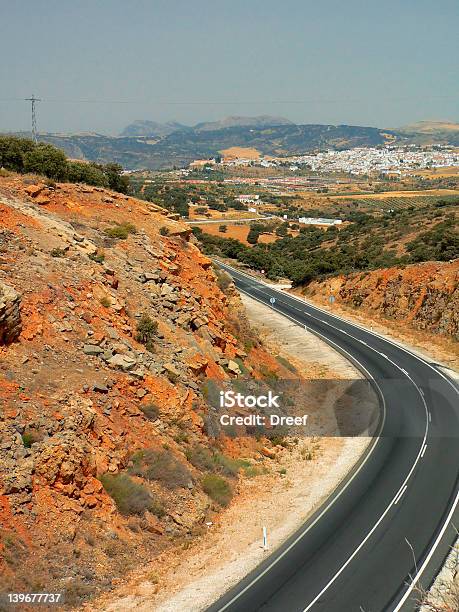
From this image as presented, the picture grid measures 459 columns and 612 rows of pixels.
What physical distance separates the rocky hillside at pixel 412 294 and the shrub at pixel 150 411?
27642 mm

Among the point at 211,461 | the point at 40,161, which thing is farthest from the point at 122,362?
the point at 40,161

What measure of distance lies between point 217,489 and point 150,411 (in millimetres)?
3524

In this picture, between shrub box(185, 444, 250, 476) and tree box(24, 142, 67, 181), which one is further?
tree box(24, 142, 67, 181)

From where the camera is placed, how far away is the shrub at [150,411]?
21922 mm

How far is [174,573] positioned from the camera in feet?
55.7

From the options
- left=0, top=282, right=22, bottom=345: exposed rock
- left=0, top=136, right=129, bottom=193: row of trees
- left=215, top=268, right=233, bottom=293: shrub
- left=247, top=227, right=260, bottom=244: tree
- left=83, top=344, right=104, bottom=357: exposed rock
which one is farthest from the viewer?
left=247, top=227, right=260, bottom=244: tree

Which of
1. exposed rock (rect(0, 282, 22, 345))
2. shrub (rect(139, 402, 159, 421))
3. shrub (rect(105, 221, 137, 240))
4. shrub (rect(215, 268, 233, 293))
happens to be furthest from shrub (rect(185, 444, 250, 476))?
shrub (rect(215, 268, 233, 293))

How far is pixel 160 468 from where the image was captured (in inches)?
786

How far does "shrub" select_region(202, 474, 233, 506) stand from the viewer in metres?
21.2

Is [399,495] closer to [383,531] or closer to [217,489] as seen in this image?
[383,531]

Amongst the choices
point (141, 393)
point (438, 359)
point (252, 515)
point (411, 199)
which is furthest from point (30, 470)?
point (411, 199)

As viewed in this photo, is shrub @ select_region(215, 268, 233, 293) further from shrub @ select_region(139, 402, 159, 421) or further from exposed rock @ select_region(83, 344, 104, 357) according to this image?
shrub @ select_region(139, 402, 159, 421)

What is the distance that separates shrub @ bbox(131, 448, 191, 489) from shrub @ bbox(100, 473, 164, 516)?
30.2 inches

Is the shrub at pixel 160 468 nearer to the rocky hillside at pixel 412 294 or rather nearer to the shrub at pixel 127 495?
the shrub at pixel 127 495
